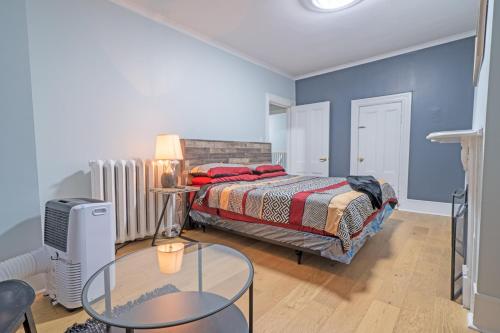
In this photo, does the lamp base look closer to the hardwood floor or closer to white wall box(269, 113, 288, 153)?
the hardwood floor

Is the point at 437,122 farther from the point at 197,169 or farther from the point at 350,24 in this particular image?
the point at 197,169

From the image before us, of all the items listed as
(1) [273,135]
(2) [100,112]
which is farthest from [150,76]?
(1) [273,135]

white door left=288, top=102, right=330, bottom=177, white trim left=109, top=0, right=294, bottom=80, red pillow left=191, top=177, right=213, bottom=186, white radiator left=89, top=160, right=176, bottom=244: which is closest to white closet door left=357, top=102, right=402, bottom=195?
white door left=288, top=102, right=330, bottom=177

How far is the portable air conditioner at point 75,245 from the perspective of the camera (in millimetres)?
1393

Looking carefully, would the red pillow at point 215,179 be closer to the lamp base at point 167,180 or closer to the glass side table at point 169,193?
the glass side table at point 169,193

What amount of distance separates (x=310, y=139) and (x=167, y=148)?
10.5 feet

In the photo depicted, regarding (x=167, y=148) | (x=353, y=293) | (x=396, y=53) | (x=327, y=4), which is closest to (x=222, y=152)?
(x=167, y=148)

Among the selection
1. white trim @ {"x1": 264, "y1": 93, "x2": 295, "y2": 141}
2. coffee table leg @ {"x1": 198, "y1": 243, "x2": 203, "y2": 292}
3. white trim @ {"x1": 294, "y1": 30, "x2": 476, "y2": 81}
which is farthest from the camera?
white trim @ {"x1": 264, "y1": 93, "x2": 295, "y2": 141}

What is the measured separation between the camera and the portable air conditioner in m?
1.39

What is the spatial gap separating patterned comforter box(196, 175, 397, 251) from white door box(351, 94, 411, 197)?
1.66 m

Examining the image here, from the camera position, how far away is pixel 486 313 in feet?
3.99

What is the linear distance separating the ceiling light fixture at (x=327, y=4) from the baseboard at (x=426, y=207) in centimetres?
A: 302

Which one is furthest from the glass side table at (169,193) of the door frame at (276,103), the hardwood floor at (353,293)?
the door frame at (276,103)

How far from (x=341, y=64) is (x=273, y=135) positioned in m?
3.58
